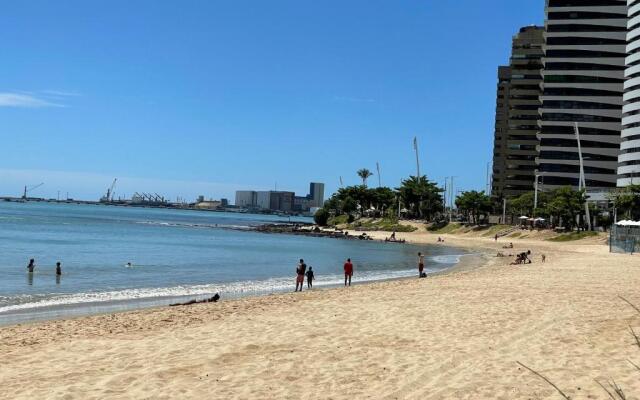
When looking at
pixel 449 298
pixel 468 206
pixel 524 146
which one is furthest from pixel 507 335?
pixel 524 146

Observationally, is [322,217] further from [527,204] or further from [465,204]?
[527,204]

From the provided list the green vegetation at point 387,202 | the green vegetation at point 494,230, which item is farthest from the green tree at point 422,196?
the green vegetation at point 494,230

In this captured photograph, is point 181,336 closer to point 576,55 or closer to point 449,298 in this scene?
point 449,298

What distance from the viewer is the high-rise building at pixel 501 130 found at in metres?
163

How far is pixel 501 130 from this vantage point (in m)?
169

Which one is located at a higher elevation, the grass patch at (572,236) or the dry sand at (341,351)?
the grass patch at (572,236)

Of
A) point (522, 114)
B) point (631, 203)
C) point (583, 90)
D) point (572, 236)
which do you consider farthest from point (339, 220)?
point (631, 203)

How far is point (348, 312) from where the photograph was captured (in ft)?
58.2

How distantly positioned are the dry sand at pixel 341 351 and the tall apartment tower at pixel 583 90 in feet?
389

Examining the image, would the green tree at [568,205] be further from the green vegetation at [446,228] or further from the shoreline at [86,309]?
the shoreline at [86,309]

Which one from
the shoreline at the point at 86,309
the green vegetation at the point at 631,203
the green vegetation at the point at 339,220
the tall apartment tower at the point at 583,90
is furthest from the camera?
the green vegetation at the point at 339,220

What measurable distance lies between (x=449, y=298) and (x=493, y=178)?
491ft

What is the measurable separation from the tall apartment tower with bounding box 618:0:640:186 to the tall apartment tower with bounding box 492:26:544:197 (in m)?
39.1

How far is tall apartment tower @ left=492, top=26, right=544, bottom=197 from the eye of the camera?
499 feet
